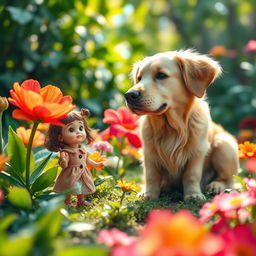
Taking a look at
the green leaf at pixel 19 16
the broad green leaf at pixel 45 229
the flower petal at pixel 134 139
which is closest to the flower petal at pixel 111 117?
the flower petal at pixel 134 139

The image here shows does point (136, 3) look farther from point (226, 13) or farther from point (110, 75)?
point (110, 75)

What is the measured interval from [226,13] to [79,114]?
33.6 ft

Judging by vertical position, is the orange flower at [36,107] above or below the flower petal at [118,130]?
above

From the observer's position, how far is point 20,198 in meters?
1.67

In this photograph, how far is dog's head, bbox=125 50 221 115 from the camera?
260 centimetres

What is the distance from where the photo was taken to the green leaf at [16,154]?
2.14 metres

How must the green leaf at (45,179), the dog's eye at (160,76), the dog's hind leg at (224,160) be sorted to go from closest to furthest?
the green leaf at (45,179), the dog's eye at (160,76), the dog's hind leg at (224,160)

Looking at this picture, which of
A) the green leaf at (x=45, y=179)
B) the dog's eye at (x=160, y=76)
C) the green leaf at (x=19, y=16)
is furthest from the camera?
the green leaf at (x=19, y=16)

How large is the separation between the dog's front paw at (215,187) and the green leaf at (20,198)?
1590mm

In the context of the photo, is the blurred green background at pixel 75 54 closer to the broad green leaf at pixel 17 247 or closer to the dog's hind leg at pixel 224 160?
the dog's hind leg at pixel 224 160

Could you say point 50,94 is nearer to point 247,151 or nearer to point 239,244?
point 239,244

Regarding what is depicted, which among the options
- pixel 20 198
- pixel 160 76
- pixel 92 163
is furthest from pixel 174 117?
pixel 20 198

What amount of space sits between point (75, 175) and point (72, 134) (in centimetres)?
22

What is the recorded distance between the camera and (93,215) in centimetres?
206
